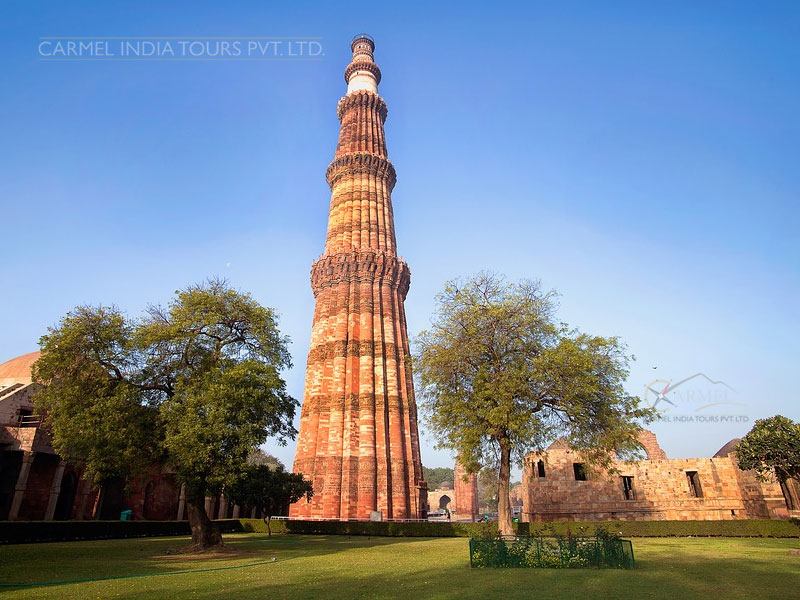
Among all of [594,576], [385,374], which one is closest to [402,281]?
[385,374]

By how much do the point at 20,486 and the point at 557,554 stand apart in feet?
88.4

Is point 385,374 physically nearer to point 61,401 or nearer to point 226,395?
point 226,395

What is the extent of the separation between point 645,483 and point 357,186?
31963mm

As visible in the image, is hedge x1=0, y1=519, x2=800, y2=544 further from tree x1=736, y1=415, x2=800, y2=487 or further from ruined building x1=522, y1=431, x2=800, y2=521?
ruined building x1=522, y1=431, x2=800, y2=521

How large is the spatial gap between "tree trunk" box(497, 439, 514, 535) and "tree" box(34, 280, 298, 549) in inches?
373

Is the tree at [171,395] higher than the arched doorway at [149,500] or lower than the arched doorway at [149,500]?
higher

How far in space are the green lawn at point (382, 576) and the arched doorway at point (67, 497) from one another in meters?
15.9

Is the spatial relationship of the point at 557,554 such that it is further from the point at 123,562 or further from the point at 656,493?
the point at 656,493

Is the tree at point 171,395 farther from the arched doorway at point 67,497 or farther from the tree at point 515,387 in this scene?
the arched doorway at point 67,497

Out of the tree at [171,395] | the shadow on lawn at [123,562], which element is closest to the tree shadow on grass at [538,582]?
the shadow on lawn at [123,562]

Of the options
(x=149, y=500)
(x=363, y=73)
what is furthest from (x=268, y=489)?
(x=363, y=73)

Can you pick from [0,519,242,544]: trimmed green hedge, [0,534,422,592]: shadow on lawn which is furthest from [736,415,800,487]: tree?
[0,519,242,544]: trimmed green hedge

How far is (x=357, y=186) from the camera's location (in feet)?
139

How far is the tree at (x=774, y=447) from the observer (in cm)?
2692
